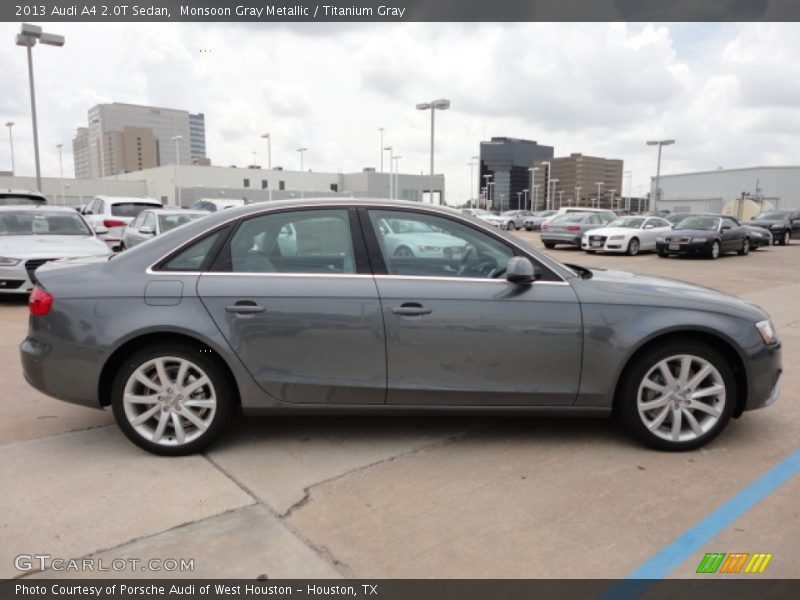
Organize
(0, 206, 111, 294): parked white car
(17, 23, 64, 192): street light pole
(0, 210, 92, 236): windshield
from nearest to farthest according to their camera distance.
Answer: (0, 206, 111, 294): parked white car
(0, 210, 92, 236): windshield
(17, 23, 64, 192): street light pole

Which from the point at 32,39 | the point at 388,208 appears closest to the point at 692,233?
the point at 388,208

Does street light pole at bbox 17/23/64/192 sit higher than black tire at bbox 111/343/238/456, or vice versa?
street light pole at bbox 17/23/64/192

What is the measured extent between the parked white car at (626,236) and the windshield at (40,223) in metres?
15.6

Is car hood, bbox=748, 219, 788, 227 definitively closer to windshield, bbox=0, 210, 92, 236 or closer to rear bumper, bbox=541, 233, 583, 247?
rear bumper, bbox=541, 233, 583, 247

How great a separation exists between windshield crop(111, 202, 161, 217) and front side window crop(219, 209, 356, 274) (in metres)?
13.1

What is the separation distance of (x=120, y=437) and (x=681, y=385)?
3652 mm

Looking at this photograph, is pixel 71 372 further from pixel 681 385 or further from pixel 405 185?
pixel 405 185

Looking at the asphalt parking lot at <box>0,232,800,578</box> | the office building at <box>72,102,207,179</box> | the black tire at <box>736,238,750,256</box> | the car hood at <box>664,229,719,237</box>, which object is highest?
the office building at <box>72,102,207,179</box>

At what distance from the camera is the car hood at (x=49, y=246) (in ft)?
28.6

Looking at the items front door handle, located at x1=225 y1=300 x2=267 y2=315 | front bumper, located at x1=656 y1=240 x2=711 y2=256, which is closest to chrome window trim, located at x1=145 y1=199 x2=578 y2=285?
front door handle, located at x1=225 y1=300 x2=267 y2=315

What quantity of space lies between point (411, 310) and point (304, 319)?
0.64m

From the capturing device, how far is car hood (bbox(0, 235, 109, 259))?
8.70 m

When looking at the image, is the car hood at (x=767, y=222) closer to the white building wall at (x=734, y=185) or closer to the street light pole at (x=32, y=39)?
the street light pole at (x=32, y=39)
